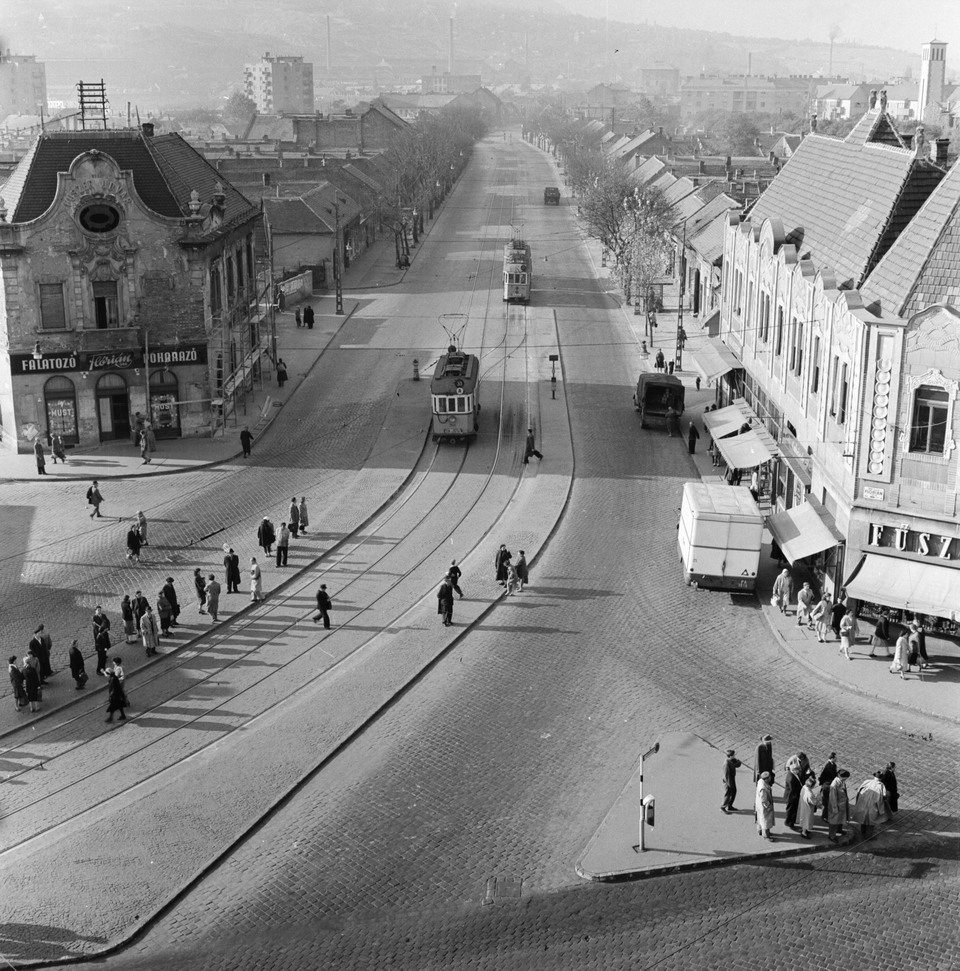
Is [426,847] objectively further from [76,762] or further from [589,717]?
[76,762]

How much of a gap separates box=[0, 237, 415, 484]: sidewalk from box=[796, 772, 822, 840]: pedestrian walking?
30765mm

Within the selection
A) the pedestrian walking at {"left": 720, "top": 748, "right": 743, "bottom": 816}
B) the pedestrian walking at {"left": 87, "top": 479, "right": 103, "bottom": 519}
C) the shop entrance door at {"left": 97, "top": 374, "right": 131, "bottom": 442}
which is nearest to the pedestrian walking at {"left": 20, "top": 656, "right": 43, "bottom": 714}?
the pedestrian walking at {"left": 87, "top": 479, "right": 103, "bottom": 519}

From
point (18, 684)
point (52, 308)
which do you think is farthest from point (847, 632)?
point (52, 308)

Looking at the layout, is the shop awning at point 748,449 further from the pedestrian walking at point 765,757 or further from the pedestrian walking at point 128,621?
the pedestrian walking at point 128,621

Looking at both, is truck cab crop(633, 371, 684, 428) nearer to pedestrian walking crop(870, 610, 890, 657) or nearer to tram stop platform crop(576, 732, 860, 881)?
pedestrian walking crop(870, 610, 890, 657)

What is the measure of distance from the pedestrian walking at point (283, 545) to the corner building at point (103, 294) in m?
15.2

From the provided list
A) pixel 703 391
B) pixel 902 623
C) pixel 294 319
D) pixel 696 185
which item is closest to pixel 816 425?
pixel 902 623

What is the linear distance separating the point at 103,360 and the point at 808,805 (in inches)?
1398

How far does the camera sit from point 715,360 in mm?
55281

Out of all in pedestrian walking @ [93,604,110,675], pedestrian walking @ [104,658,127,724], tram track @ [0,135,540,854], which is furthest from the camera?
pedestrian walking @ [93,604,110,675]

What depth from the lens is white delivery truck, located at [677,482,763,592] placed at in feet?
119

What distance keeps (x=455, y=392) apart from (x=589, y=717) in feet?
79.7

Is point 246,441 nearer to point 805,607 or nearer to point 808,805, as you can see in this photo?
point 805,607

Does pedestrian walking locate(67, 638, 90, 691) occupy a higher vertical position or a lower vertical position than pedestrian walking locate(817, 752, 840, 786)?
lower
